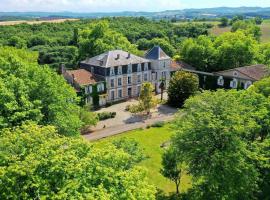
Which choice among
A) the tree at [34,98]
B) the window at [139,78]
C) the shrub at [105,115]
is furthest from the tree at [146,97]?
the tree at [34,98]

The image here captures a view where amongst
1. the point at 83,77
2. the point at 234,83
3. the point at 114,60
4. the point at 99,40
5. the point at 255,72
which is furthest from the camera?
the point at 99,40

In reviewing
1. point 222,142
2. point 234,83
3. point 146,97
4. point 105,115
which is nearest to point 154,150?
point 146,97

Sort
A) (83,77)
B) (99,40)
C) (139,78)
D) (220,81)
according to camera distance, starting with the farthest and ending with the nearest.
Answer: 1. (99,40)
2. (139,78)
3. (220,81)
4. (83,77)

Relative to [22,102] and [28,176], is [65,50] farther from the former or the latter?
[28,176]

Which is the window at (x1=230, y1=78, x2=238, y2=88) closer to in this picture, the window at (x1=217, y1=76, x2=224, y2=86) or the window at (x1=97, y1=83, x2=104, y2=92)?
the window at (x1=217, y1=76, x2=224, y2=86)

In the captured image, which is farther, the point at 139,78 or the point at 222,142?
the point at 139,78

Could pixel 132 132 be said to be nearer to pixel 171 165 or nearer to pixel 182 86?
pixel 182 86
